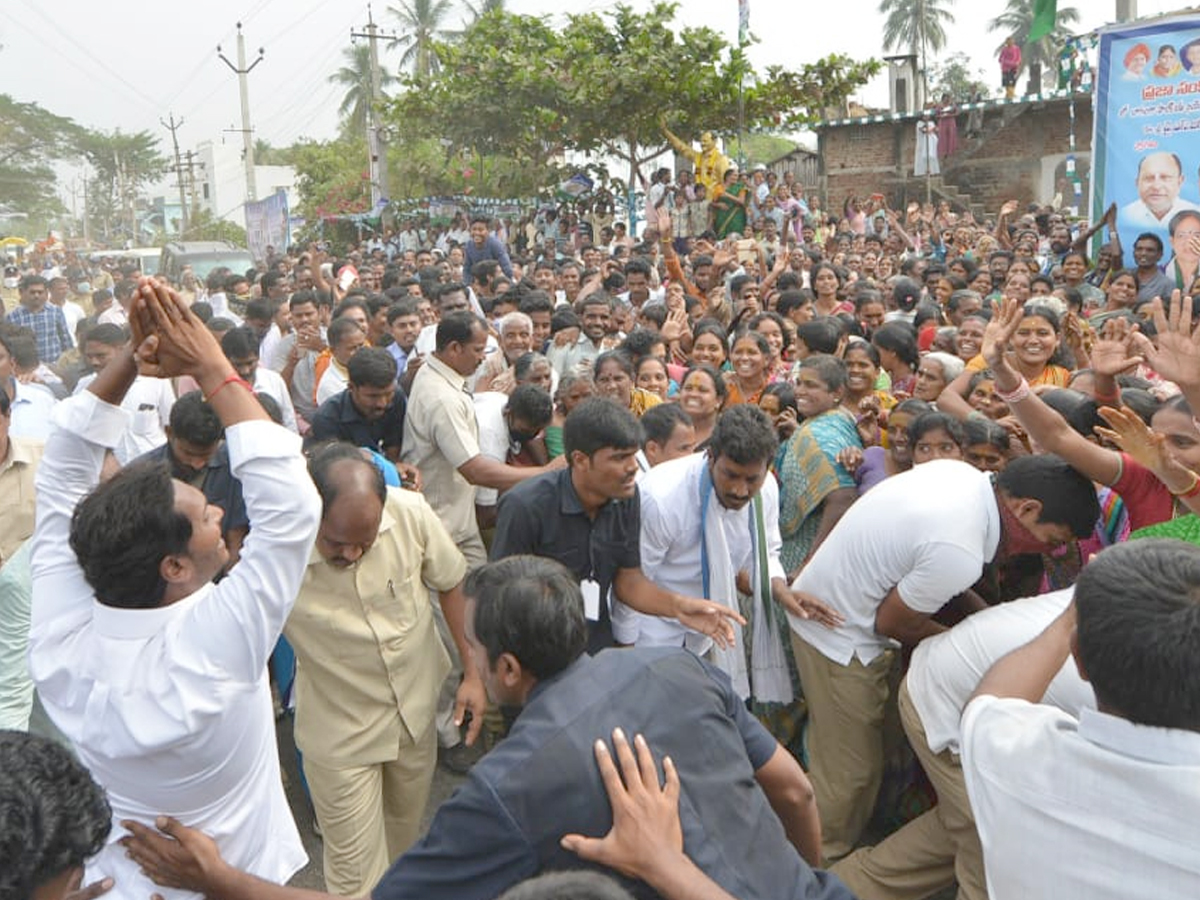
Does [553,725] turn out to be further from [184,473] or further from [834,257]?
[834,257]

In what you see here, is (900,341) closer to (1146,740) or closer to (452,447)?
(452,447)

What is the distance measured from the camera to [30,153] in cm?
5247

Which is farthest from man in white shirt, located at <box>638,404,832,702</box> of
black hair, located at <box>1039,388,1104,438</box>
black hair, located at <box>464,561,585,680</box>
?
black hair, located at <box>464,561,585,680</box>

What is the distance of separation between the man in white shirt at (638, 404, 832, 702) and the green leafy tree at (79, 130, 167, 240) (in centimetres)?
7056

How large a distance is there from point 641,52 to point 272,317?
1225 cm

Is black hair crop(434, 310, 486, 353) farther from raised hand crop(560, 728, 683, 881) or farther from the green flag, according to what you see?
the green flag

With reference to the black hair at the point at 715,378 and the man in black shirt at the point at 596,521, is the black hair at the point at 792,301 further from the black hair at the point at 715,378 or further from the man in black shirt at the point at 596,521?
the man in black shirt at the point at 596,521

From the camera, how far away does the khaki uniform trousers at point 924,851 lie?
291 centimetres

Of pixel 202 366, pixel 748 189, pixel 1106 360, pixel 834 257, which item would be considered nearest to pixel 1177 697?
pixel 202 366

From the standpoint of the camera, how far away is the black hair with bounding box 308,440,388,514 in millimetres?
2740

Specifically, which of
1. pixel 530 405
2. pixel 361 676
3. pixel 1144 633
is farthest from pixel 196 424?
pixel 1144 633

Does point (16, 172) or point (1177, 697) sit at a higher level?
point (16, 172)

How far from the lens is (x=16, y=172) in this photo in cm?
5184

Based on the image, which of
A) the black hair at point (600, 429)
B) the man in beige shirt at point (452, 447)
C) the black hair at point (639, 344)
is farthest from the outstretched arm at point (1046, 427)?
the black hair at point (639, 344)
